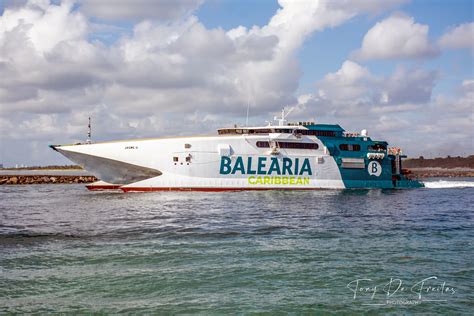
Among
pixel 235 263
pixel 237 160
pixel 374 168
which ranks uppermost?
pixel 237 160

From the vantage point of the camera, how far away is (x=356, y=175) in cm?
4581

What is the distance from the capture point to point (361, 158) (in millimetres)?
46250

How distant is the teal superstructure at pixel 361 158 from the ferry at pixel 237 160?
0.11 m

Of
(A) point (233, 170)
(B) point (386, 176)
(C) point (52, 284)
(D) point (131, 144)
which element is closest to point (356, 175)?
(B) point (386, 176)

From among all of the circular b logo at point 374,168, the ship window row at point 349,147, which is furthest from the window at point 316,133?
the circular b logo at point 374,168

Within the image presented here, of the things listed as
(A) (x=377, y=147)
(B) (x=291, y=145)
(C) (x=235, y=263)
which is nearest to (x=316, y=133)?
(B) (x=291, y=145)

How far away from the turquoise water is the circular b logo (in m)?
23.3

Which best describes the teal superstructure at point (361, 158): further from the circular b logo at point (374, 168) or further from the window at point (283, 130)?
the window at point (283, 130)

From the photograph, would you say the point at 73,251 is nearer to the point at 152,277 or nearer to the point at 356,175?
the point at 152,277

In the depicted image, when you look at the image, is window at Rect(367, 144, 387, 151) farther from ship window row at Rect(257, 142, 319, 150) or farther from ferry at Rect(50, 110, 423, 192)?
ship window row at Rect(257, 142, 319, 150)

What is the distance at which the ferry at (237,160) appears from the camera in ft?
130

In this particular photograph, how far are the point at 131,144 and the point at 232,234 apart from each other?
2451 cm

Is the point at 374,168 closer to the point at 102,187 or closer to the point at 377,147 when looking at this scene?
the point at 377,147

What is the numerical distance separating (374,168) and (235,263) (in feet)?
124
